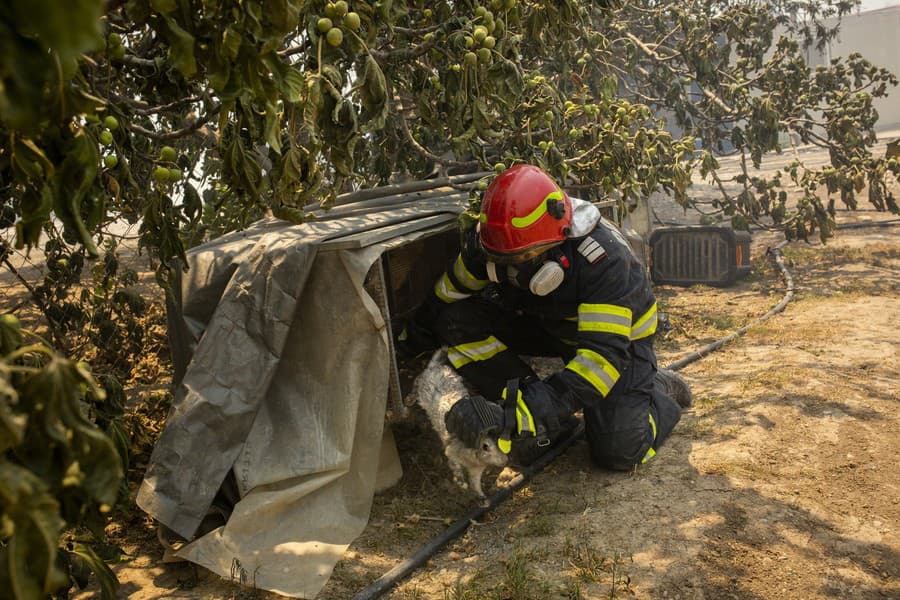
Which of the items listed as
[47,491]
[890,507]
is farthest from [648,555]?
[47,491]

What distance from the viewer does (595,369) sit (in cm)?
347

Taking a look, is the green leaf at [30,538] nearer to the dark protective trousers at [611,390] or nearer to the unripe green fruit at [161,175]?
the unripe green fruit at [161,175]

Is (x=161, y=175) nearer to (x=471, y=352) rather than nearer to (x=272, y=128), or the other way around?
(x=272, y=128)

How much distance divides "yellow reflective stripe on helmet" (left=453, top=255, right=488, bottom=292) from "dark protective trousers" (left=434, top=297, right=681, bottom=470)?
0.38 ft

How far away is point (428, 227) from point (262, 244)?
0.88m

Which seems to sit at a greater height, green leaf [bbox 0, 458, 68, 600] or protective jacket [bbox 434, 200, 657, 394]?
green leaf [bbox 0, 458, 68, 600]

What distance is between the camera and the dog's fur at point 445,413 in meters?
3.46

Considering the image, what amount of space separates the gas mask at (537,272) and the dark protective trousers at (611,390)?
327mm

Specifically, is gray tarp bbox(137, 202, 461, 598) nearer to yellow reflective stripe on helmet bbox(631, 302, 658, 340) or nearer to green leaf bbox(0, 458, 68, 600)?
yellow reflective stripe on helmet bbox(631, 302, 658, 340)

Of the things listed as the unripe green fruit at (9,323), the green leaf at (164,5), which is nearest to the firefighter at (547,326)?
the unripe green fruit at (9,323)

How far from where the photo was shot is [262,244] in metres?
3.53

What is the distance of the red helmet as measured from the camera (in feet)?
11.9

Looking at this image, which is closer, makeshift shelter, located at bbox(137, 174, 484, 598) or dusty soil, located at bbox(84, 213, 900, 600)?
dusty soil, located at bbox(84, 213, 900, 600)

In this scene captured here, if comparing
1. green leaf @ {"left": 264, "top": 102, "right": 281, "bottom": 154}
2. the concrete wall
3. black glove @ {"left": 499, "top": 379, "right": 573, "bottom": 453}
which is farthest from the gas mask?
the concrete wall
